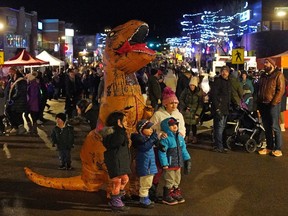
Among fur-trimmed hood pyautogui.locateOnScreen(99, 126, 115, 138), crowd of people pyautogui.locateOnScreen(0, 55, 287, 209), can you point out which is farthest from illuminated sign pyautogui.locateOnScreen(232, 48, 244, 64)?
fur-trimmed hood pyautogui.locateOnScreen(99, 126, 115, 138)

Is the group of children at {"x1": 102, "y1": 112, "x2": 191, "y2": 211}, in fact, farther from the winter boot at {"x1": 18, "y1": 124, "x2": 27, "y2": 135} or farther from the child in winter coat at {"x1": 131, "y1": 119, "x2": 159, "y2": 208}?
the winter boot at {"x1": 18, "y1": 124, "x2": 27, "y2": 135}

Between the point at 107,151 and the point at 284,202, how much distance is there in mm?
2516

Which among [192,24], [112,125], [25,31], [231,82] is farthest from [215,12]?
[112,125]

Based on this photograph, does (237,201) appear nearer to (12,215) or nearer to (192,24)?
(12,215)

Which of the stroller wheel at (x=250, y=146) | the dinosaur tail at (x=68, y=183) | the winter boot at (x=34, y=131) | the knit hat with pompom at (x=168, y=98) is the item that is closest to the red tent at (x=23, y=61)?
the winter boot at (x=34, y=131)

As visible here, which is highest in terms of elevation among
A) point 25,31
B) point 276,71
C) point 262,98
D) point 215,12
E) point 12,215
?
point 215,12

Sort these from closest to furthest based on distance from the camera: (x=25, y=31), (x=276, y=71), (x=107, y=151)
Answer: (x=107, y=151) → (x=276, y=71) → (x=25, y=31)

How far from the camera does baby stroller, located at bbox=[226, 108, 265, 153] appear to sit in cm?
927

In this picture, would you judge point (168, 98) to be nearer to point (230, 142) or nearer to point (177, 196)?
point (177, 196)

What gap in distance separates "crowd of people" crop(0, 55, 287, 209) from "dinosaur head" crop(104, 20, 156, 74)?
2.20ft

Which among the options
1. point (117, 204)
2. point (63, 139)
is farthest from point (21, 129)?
point (117, 204)

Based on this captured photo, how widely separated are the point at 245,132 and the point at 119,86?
4.44 meters

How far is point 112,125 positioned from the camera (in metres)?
5.52

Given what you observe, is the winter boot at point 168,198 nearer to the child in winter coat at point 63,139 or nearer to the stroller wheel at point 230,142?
the child in winter coat at point 63,139
